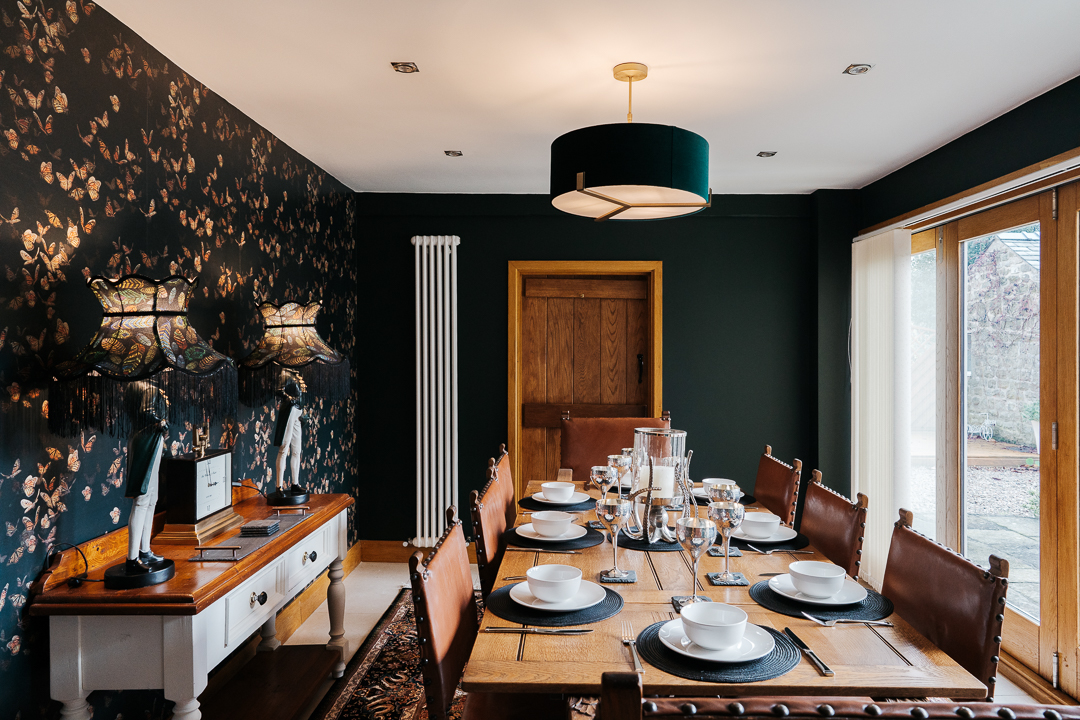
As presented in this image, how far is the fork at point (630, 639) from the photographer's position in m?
1.36

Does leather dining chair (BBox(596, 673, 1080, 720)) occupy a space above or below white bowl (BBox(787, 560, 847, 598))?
above

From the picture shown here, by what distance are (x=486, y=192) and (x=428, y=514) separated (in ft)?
7.38

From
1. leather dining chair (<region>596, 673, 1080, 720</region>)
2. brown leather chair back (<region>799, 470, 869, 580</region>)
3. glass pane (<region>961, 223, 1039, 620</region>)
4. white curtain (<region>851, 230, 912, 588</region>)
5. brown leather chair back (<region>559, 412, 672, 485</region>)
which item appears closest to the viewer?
leather dining chair (<region>596, 673, 1080, 720</region>)

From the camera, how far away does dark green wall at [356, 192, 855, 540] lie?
451 centimetres

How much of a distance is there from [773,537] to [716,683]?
108cm

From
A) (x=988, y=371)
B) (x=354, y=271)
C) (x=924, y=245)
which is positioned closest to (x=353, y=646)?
(x=354, y=271)

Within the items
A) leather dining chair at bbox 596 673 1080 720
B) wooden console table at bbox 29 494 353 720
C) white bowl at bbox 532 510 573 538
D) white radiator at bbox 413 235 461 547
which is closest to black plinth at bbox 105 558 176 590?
wooden console table at bbox 29 494 353 720

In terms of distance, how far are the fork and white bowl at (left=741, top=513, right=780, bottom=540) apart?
889 millimetres

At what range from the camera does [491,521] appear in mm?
2371

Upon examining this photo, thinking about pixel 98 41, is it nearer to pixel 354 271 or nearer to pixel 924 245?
pixel 354 271

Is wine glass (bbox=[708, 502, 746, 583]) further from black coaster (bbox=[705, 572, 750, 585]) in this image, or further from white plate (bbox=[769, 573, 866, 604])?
white plate (bbox=[769, 573, 866, 604])

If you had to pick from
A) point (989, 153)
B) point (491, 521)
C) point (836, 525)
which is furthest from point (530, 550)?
point (989, 153)

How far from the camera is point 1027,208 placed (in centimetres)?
295

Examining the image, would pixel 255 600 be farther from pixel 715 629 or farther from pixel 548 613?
pixel 715 629
